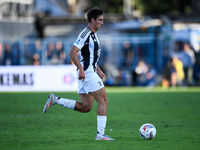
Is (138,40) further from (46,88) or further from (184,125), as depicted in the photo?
(184,125)

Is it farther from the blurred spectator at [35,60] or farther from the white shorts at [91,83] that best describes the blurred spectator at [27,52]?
the white shorts at [91,83]

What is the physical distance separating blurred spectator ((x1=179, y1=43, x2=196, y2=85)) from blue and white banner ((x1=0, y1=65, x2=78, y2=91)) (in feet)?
29.2

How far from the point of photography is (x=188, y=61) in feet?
93.8

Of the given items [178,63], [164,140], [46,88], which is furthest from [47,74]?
[164,140]

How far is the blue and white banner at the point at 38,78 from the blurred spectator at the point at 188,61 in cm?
891

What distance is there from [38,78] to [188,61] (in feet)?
35.5

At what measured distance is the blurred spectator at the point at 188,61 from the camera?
28.2 meters

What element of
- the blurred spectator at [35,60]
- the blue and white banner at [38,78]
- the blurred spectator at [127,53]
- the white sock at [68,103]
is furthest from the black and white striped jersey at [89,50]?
the blurred spectator at [127,53]

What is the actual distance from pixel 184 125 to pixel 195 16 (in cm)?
2953

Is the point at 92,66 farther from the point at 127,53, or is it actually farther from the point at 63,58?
the point at 127,53

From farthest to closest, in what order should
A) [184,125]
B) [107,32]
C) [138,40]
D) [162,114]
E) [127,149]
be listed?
[107,32] → [138,40] → [162,114] → [184,125] → [127,149]

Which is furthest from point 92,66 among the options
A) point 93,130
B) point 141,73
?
point 141,73

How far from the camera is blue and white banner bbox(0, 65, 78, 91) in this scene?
22.5 m

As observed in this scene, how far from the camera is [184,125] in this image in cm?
964
